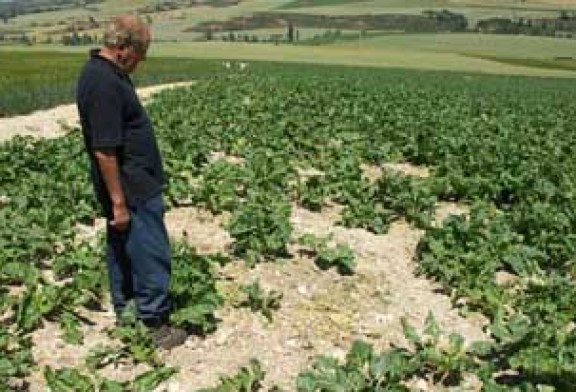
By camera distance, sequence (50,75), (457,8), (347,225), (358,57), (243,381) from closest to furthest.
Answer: (243,381) → (347,225) → (50,75) → (358,57) → (457,8)

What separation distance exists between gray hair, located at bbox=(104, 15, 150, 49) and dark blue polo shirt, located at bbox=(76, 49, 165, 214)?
0.15 metres

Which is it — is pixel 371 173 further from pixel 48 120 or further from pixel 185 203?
pixel 48 120

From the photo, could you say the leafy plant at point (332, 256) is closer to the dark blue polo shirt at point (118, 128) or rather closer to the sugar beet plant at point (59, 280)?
the sugar beet plant at point (59, 280)

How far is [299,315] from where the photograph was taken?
326 inches

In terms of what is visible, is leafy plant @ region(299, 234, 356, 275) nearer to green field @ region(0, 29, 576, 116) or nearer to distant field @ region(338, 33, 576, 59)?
green field @ region(0, 29, 576, 116)

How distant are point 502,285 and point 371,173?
628 centimetres

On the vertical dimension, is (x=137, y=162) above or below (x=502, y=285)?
above

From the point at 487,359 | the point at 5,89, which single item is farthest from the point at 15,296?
the point at 5,89

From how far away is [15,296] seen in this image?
796 cm

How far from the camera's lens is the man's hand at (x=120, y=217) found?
6848mm

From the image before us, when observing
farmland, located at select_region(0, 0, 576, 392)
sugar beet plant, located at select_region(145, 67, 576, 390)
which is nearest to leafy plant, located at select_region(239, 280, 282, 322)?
farmland, located at select_region(0, 0, 576, 392)

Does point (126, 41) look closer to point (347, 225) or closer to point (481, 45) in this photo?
point (347, 225)

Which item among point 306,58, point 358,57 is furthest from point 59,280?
point 358,57

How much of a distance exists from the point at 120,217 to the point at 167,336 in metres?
1.08
